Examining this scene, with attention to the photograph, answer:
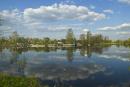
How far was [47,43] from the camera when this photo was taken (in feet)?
592

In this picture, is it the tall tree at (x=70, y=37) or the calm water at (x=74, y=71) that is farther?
the tall tree at (x=70, y=37)

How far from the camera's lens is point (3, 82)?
891 inches

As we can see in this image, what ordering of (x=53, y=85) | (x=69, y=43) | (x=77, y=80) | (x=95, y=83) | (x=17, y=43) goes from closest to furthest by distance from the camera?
(x=53, y=85) → (x=95, y=83) → (x=77, y=80) → (x=17, y=43) → (x=69, y=43)

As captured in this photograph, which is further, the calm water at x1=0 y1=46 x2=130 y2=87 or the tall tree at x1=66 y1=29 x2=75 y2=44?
the tall tree at x1=66 y1=29 x2=75 y2=44

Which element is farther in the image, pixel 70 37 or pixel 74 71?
pixel 70 37

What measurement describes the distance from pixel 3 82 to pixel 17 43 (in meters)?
149

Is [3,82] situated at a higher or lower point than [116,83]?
higher

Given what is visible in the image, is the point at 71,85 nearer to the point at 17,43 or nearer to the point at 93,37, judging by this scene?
the point at 17,43

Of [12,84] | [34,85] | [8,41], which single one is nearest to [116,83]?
[34,85]

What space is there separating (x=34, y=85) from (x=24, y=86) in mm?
1087

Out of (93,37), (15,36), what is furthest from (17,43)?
(93,37)

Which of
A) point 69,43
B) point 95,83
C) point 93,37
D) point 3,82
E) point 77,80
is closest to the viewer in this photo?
point 3,82

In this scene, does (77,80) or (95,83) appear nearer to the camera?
(95,83)

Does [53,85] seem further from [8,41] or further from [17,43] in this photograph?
[8,41]
